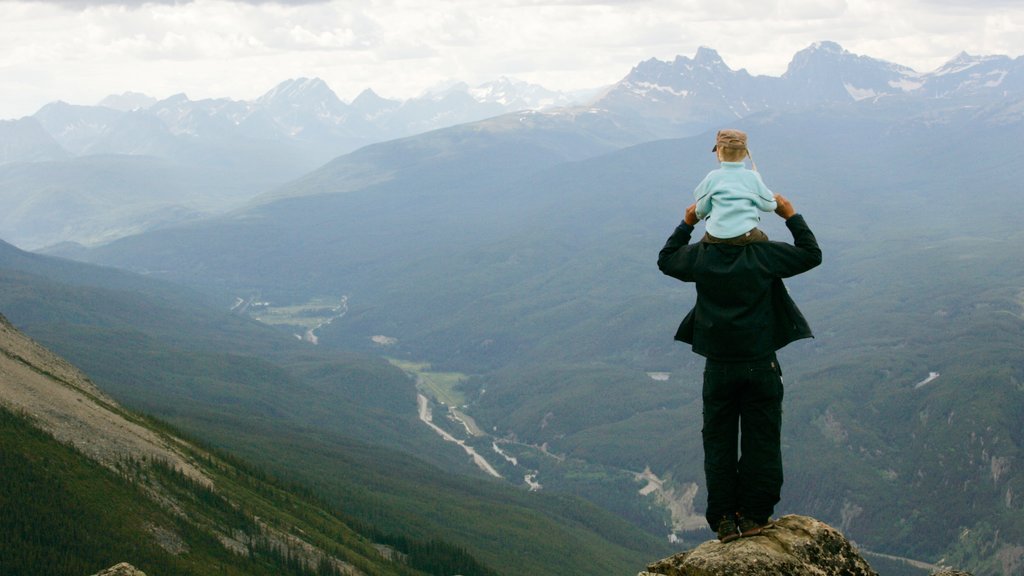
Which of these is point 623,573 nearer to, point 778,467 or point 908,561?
point 908,561

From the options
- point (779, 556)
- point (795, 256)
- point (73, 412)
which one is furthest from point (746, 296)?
point (73, 412)

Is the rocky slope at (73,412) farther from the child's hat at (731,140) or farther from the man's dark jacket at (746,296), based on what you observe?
the child's hat at (731,140)

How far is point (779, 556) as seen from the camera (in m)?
17.4

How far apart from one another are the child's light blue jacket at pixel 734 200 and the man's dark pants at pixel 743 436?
2235mm

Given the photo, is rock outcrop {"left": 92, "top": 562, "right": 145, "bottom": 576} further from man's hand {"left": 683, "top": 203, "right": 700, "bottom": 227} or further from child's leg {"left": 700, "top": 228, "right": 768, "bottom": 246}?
child's leg {"left": 700, "top": 228, "right": 768, "bottom": 246}

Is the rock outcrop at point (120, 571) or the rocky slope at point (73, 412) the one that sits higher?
the rock outcrop at point (120, 571)

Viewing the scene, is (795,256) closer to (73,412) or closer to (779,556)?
(779,556)

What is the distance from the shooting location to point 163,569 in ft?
249

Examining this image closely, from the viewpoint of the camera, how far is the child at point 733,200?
18400mm

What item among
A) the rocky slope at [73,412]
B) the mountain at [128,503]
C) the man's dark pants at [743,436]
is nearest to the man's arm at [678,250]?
the man's dark pants at [743,436]

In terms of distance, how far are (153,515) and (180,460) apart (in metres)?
18.4

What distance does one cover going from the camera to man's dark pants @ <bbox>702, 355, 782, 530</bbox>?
18.2 metres

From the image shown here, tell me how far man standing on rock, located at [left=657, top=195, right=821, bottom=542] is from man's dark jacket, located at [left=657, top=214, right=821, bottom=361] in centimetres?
2

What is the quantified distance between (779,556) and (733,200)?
5794mm
